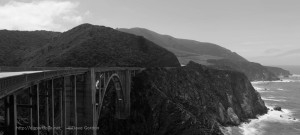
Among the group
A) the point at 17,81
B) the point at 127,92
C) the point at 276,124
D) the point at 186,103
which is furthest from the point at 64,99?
the point at 276,124

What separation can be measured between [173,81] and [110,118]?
20890 mm

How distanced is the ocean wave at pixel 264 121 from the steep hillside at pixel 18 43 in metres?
81.0

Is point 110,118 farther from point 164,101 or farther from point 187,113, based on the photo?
point 187,113

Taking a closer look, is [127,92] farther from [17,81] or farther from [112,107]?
[17,81]

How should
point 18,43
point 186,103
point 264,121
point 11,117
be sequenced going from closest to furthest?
1. point 11,117
2. point 186,103
3. point 264,121
4. point 18,43

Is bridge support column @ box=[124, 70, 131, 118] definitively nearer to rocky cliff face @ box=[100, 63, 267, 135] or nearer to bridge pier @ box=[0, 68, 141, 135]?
bridge pier @ box=[0, 68, 141, 135]

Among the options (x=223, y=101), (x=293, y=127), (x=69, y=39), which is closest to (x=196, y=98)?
(x=223, y=101)

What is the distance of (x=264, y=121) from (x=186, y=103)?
27954 mm

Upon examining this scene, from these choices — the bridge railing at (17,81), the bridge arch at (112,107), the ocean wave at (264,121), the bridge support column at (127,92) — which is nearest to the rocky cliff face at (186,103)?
the bridge arch at (112,107)

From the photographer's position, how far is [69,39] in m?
Answer: 110

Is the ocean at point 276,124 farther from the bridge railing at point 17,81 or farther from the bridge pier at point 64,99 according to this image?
the bridge railing at point 17,81

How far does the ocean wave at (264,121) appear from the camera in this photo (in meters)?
64.5

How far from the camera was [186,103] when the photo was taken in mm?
63562

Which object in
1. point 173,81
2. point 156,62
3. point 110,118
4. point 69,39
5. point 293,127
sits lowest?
point 293,127
